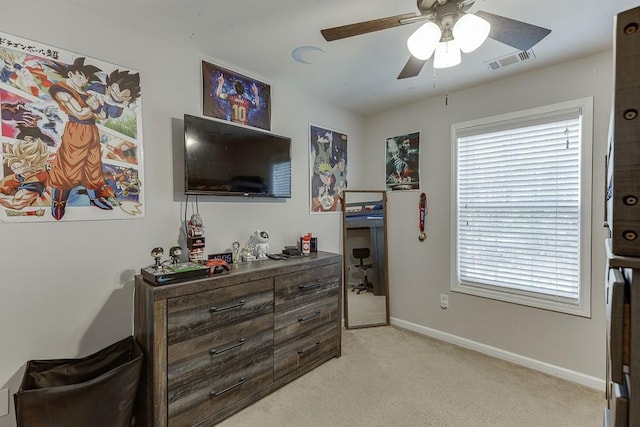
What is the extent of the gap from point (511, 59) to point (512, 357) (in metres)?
2.45

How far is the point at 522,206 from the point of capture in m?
2.56

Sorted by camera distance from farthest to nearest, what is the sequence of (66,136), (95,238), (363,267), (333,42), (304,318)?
1. (363,267)
2. (304,318)
3. (333,42)
4. (95,238)
5. (66,136)

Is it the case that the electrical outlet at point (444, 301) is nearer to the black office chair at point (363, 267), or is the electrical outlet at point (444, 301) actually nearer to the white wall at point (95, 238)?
the black office chair at point (363, 267)

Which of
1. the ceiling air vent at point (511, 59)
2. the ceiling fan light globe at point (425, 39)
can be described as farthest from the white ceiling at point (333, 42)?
the ceiling fan light globe at point (425, 39)

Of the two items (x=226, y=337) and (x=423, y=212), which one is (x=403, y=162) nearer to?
(x=423, y=212)

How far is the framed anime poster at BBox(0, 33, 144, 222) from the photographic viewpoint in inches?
61.3

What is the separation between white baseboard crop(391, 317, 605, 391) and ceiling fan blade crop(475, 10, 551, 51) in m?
2.42

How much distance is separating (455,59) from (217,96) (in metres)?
1.70

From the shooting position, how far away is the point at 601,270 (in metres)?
2.22

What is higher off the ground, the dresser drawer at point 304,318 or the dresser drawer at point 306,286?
the dresser drawer at point 306,286

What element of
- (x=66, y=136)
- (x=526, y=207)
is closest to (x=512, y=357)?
(x=526, y=207)

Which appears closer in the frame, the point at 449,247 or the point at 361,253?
the point at 449,247

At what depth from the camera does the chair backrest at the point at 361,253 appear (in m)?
3.49

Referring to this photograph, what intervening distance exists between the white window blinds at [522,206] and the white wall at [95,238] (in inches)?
82.7
